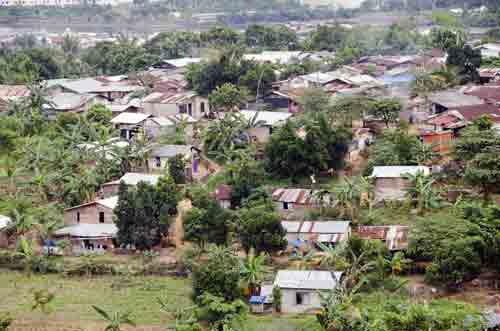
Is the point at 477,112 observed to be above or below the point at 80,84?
above

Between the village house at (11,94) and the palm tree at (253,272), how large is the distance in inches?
722

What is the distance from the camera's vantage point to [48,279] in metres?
21.5

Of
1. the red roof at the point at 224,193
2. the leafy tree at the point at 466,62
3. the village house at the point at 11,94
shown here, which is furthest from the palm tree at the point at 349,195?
the village house at the point at 11,94

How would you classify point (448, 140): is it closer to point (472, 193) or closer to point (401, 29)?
point (472, 193)

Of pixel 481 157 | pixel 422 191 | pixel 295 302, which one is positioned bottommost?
pixel 295 302

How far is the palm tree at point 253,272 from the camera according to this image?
766 inches

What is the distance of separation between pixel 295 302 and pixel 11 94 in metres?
22.9

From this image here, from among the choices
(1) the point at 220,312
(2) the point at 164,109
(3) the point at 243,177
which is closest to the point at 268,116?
(2) the point at 164,109

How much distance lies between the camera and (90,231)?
2350 centimetres

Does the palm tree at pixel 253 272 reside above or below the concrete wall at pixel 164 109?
below

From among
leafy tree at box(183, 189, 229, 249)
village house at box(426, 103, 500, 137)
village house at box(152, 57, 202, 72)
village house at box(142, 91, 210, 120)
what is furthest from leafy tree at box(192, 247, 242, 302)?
village house at box(152, 57, 202, 72)

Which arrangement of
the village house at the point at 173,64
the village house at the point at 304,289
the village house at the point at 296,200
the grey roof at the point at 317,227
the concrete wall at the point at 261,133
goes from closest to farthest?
the village house at the point at 304,289, the grey roof at the point at 317,227, the village house at the point at 296,200, the concrete wall at the point at 261,133, the village house at the point at 173,64

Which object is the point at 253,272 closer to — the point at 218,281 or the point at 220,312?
the point at 218,281

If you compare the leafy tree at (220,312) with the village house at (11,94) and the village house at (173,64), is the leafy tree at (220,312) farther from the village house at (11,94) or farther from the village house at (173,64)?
the village house at (173,64)
